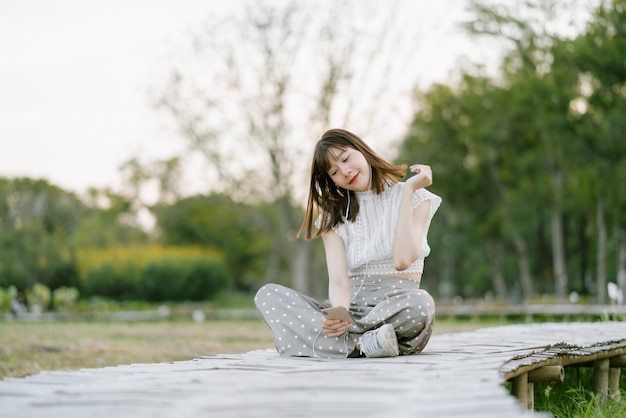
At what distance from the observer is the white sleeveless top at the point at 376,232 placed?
4617 mm

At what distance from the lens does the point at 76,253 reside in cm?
2845

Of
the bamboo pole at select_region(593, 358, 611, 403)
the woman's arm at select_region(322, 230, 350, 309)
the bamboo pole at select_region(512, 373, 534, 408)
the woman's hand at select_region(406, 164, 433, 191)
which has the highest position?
the woman's hand at select_region(406, 164, 433, 191)

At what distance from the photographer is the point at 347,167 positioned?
451 cm

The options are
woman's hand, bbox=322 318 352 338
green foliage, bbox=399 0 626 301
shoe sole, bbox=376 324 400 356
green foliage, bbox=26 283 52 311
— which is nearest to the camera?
shoe sole, bbox=376 324 400 356

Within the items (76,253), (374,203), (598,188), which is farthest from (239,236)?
(374,203)

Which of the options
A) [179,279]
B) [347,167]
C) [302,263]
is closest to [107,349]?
[347,167]

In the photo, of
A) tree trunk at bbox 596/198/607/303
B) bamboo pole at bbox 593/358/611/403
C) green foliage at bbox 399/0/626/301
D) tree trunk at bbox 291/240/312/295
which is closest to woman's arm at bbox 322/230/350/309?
bamboo pole at bbox 593/358/611/403

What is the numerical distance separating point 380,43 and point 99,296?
38.8 ft

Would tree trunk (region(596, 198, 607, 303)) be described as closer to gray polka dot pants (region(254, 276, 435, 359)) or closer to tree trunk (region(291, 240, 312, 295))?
tree trunk (region(291, 240, 312, 295))

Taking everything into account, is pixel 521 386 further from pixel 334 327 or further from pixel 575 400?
pixel 575 400

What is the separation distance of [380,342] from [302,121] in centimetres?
2192

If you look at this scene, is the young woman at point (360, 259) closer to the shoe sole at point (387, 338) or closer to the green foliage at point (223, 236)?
the shoe sole at point (387, 338)

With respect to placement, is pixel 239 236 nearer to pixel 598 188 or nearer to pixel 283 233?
pixel 283 233

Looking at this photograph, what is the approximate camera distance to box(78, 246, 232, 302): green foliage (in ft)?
90.3
